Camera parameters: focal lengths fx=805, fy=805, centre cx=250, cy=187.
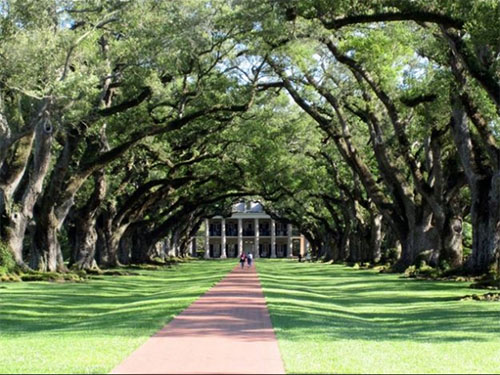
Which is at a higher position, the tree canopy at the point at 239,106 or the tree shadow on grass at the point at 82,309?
the tree canopy at the point at 239,106

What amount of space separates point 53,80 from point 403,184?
16509 millimetres

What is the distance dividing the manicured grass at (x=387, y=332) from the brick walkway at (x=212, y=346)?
31 cm

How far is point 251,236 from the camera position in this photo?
143000 millimetres

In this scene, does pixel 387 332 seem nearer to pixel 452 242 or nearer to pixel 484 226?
pixel 484 226

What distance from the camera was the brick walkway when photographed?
359 inches

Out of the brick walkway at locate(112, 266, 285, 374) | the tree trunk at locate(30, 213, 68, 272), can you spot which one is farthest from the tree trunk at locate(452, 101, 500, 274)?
the tree trunk at locate(30, 213, 68, 272)

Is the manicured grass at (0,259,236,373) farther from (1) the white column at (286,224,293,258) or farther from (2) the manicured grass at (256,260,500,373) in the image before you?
(1) the white column at (286,224,293,258)

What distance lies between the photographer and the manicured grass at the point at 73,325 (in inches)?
404

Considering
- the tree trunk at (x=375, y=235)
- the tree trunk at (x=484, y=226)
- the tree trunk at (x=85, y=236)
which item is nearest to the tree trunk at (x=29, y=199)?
the tree trunk at (x=85, y=236)

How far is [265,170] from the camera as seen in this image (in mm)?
49125

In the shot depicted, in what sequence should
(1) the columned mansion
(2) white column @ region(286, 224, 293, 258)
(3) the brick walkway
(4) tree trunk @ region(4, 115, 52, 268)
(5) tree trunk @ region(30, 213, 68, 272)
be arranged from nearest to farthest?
(3) the brick walkway → (4) tree trunk @ region(4, 115, 52, 268) → (5) tree trunk @ region(30, 213, 68, 272) → (2) white column @ region(286, 224, 293, 258) → (1) the columned mansion

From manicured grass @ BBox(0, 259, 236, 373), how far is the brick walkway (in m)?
0.33

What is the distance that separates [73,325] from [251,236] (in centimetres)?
12704

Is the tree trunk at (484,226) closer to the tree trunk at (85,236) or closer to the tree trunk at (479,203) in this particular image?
the tree trunk at (479,203)
